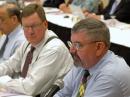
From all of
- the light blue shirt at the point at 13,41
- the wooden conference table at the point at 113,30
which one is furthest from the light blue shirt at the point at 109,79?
the wooden conference table at the point at 113,30

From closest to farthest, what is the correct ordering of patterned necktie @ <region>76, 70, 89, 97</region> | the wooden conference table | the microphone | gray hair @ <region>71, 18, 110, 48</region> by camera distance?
gray hair @ <region>71, 18, 110, 48</region>
patterned necktie @ <region>76, 70, 89, 97</region>
the microphone
the wooden conference table

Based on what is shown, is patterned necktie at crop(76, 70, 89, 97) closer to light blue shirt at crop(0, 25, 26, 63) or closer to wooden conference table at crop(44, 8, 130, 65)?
light blue shirt at crop(0, 25, 26, 63)

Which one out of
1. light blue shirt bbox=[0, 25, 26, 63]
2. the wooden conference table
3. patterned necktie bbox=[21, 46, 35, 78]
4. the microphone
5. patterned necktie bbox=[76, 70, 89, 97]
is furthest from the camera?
the wooden conference table

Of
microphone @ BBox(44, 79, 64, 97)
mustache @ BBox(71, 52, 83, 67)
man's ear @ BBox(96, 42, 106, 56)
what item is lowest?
microphone @ BBox(44, 79, 64, 97)

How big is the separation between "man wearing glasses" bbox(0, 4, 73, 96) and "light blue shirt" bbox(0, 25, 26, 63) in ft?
1.55

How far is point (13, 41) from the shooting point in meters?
3.02

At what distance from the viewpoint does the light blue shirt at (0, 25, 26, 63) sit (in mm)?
2992

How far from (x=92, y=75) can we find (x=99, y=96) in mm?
141

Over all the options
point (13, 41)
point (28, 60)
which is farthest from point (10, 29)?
point (28, 60)

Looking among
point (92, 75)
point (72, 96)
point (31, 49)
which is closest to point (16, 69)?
point (31, 49)

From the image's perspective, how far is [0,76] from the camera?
2.72 meters

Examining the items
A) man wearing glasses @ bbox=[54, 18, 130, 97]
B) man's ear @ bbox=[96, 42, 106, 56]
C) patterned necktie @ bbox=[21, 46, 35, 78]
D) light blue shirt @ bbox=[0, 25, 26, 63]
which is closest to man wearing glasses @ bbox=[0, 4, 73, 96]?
patterned necktie @ bbox=[21, 46, 35, 78]

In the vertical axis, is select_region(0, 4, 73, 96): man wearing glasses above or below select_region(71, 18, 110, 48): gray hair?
below

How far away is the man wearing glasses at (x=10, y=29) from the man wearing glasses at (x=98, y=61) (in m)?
1.29
